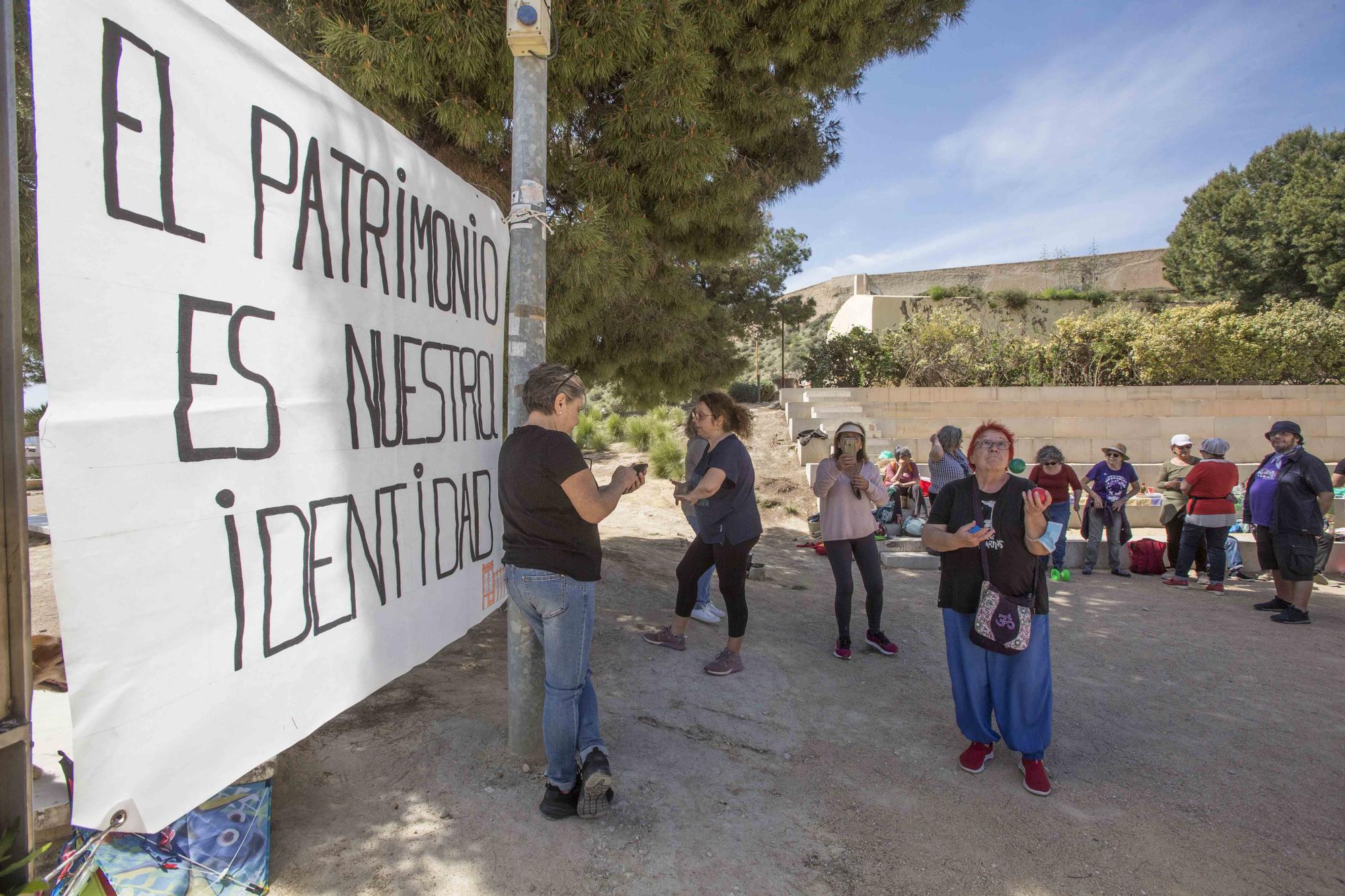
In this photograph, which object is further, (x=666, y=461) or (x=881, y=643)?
(x=666, y=461)

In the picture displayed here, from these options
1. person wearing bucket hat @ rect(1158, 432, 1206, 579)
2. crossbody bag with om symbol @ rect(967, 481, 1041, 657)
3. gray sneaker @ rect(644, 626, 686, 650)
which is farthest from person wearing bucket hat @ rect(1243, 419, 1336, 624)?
gray sneaker @ rect(644, 626, 686, 650)

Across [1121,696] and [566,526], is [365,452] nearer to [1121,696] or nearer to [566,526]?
[566,526]

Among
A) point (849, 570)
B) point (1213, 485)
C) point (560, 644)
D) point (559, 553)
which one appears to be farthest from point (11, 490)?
point (1213, 485)

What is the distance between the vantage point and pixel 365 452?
238 centimetres

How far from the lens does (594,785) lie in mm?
2664

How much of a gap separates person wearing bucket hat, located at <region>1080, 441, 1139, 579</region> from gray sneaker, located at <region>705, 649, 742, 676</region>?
224 inches

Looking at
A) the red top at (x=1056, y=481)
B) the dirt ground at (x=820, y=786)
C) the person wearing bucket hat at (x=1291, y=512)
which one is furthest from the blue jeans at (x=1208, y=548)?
the dirt ground at (x=820, y=786)

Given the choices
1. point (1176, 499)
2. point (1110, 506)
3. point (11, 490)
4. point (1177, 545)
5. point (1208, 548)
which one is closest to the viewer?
point (11, 490)

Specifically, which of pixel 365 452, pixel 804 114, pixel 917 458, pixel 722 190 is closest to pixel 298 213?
pixel 365 452

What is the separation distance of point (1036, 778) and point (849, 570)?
176cm

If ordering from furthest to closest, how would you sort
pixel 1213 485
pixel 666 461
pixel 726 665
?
pixel 666 461 < pixel 1213 485 < pixel 726 665

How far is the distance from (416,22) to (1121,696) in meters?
5.48

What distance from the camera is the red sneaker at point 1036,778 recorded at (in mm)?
3137

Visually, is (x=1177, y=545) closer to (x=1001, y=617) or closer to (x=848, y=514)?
(x=848, y=514)
